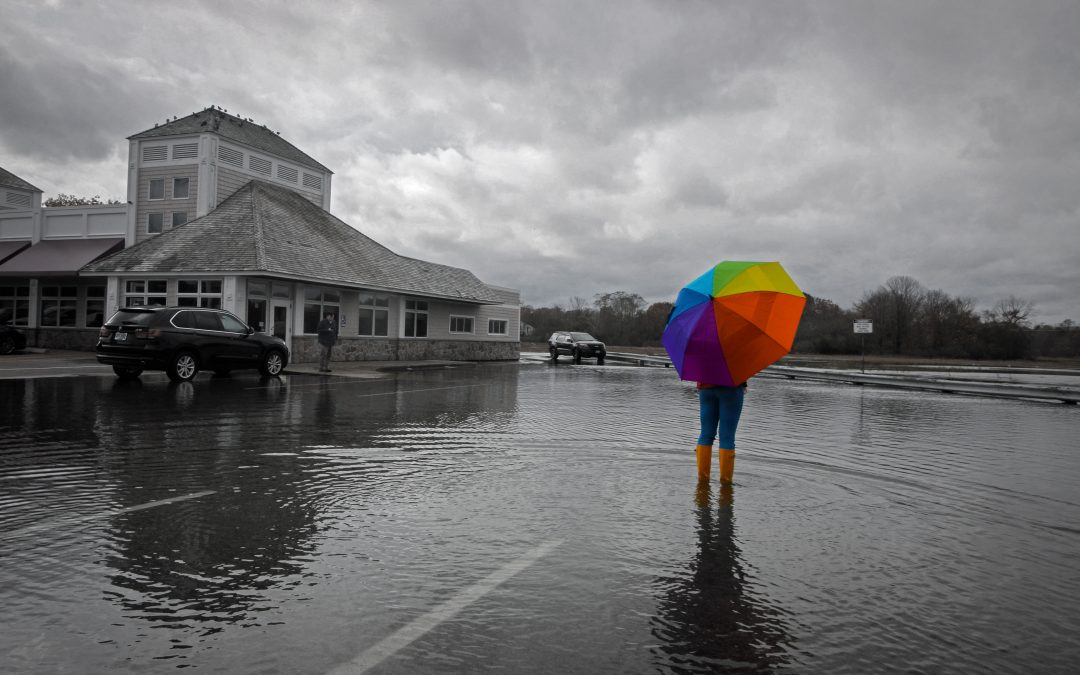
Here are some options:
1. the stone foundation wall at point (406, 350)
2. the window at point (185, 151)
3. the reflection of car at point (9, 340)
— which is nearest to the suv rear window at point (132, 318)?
the stone foundation wall at point (406, 350)

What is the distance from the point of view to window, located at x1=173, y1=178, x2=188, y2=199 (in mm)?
32206

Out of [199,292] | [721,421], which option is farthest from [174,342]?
[721,421]

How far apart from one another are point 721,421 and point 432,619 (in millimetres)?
4265

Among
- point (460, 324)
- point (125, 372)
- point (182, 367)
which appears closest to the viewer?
point (182, 367)

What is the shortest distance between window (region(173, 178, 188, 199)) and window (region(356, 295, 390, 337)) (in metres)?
9.17

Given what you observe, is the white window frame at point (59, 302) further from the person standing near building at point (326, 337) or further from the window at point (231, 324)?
the window at point (231, 324)

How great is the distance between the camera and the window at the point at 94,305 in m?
32.6

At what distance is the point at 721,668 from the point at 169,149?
35.6 m

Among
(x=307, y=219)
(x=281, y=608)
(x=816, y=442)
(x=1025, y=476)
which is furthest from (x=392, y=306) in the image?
(x=281, y=608)

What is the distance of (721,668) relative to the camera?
3170 millimetres

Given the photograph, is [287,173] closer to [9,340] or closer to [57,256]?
[57,256]

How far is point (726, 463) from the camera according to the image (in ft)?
23.3

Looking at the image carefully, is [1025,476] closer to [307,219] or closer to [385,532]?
[385,532]

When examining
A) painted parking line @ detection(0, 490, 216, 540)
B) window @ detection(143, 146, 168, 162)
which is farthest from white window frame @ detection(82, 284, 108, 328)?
painted parking line @ detection(0, 490, 216, 540)
